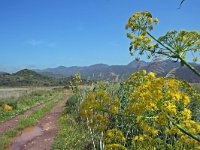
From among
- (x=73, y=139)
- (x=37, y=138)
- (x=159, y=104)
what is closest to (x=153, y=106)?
(x=159, y=104)

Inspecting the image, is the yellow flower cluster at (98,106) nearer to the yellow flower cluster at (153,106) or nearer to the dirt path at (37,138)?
the yellow flower cluster at (153,106)

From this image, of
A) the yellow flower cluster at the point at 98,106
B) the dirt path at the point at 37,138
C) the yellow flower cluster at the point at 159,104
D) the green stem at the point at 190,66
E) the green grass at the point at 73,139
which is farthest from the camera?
the dirt path at the point at 37,138

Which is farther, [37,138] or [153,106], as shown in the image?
[37,138]

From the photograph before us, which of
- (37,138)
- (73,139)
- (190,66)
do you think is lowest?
(37,138)

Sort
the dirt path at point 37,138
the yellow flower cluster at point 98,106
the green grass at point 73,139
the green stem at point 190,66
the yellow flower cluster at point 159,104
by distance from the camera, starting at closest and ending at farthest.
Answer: the green stem at point 190,66 < the yellow flower cluster at point 159,104 < the yellow flower cluster at point 98,106 < the green grass at point 73,139 < the dirt path at point 37,138

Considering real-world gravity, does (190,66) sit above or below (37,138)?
above

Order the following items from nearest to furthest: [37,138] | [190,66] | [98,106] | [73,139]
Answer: [190,66] < [98,106] < [73,139] < [37,138]

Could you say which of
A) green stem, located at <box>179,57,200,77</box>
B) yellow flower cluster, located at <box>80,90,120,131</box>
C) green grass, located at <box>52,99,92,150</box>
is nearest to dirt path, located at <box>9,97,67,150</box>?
green grass, located at <box>52,99,92,150</box>

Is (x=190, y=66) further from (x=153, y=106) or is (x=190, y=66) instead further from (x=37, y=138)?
(x=37, y=138)

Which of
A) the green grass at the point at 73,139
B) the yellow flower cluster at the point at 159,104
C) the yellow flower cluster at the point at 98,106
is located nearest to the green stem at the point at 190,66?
the yellow flower cluster at the point at 159,104

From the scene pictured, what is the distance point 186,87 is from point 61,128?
42.2 ft

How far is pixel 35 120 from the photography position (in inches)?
770

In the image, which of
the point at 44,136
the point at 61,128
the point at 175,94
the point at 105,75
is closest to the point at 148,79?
the point at 175,94

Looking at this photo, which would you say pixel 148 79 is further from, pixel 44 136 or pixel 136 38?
pixel 44 136
